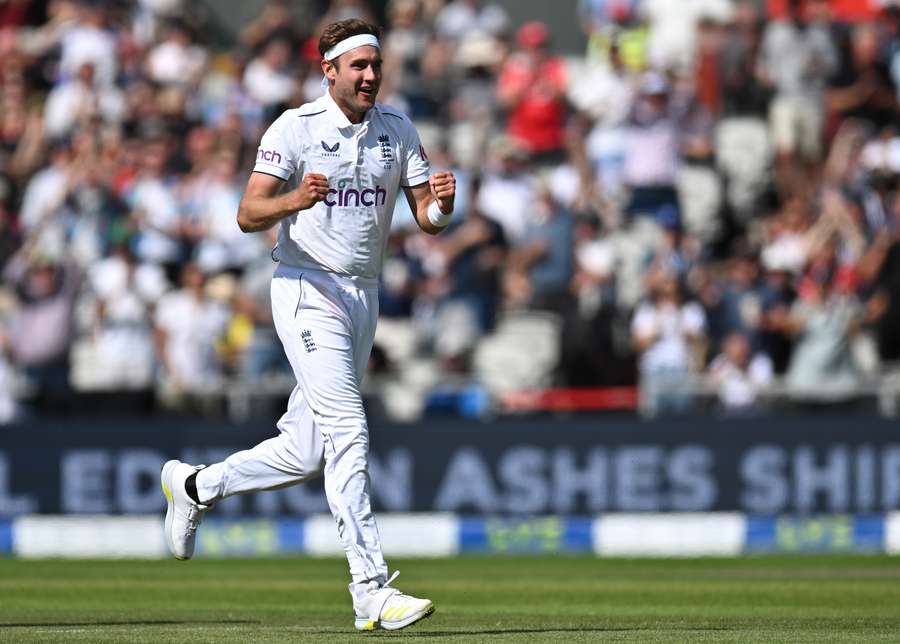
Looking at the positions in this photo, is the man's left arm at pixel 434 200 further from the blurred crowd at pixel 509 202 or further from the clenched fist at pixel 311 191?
the blurred crowd at pixel 509 202

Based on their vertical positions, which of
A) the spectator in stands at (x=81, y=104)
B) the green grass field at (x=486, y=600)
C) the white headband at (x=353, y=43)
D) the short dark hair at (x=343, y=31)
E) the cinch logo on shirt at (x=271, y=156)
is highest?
the spectator in stands at (x=81, y=104)

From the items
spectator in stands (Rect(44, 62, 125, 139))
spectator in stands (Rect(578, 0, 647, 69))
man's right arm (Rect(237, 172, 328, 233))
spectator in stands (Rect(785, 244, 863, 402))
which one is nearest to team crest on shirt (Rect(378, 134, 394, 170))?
man's right arm (Rect(237, 172, 328, 233))

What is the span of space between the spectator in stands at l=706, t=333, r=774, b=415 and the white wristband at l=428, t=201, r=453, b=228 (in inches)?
254

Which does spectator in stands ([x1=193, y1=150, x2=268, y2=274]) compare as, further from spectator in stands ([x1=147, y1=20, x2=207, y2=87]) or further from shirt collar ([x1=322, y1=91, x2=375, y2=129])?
shirt collar ([x1=322, y1=91, x2=375, y2=129])

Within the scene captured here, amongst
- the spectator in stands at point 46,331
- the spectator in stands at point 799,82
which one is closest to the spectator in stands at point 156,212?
the spectator in stands at point 46,331

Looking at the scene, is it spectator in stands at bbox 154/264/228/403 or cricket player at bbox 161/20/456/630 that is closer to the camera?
cricket player at bbox 161/20/456/630

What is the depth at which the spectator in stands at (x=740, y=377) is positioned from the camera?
534 inches

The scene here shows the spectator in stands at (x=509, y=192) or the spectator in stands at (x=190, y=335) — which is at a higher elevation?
the spectator in stands at (x=509, y=192)

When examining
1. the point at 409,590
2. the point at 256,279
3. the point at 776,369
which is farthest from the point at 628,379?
the point at 409,590

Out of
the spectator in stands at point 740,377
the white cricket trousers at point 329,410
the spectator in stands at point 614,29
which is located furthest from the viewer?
the spectator in stands at point 614,29

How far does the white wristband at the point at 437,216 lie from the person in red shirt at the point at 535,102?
9279mm

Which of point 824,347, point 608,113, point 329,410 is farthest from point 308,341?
point 608,113

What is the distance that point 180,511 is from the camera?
7.90 m

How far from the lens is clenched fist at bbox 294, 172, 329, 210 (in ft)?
22.5
